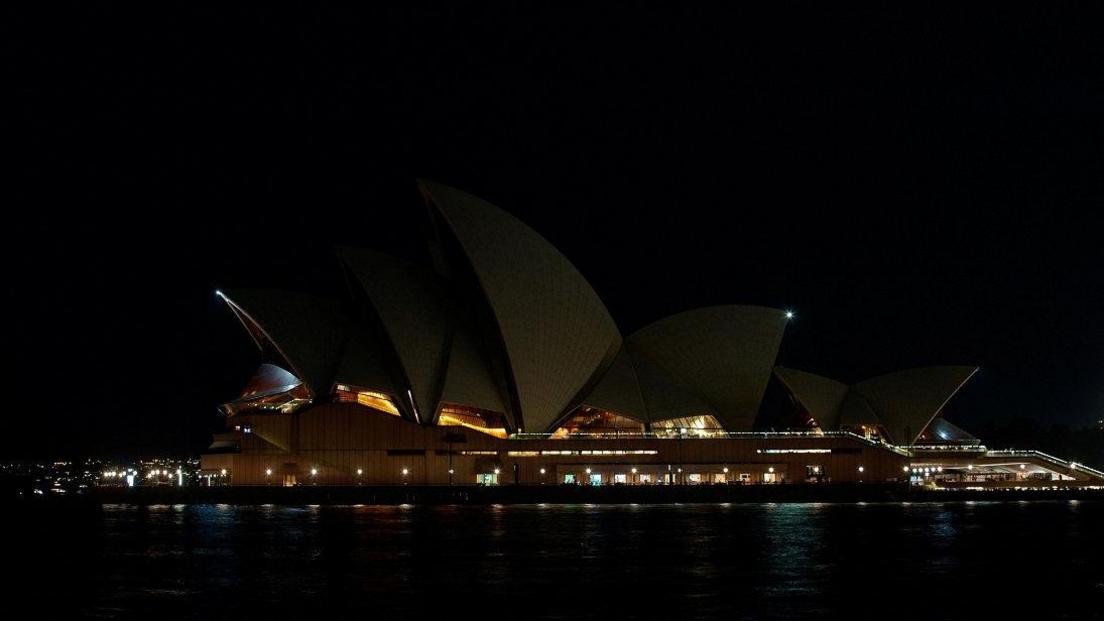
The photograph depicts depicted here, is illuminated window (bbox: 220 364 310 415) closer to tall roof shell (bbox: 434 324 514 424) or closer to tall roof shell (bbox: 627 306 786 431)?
tall roof shell (bbox: 434 324 514 424)

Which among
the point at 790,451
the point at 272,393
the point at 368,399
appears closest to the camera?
the point at 368,399

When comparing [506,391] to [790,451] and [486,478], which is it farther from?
[790,451]

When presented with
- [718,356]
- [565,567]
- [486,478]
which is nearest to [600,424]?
[486,478]

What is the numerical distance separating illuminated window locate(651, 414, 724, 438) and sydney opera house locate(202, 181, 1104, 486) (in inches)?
5.5

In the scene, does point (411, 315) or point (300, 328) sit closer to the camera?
point (411, 315)

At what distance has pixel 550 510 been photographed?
64562 millimetres

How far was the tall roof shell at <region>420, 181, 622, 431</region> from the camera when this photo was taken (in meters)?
67.8

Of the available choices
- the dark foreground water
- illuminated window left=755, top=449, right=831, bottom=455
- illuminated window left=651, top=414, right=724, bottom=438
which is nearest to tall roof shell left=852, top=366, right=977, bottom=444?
illuminated window left=755, top=449, right=831, bottom=455

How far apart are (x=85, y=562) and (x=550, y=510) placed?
29.3m

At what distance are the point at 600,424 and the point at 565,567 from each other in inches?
1700

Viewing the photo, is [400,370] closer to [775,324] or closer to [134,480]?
[775,324]

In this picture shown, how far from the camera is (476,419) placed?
75438 millimetres

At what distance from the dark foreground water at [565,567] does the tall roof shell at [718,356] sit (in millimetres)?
20939

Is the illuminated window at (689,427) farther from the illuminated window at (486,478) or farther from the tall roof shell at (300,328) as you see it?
the tall roof shell at (300,328)
